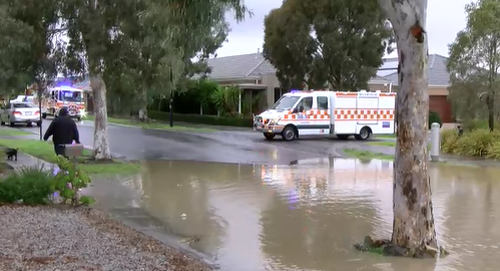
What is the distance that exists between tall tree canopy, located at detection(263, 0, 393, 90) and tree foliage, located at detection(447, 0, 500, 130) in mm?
10947

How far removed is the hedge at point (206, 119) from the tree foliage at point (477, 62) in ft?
55.1

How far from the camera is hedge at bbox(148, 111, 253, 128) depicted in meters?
37.0

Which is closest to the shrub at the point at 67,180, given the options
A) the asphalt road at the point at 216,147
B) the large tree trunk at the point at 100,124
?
the large tree trunk at the point at 100,124

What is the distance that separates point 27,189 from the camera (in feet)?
32.2

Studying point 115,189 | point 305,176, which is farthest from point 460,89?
point 115,189

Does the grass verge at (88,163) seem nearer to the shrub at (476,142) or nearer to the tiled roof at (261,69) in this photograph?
the shrub at (476,142)

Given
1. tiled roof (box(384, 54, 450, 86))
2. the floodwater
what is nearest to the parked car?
the floodwater

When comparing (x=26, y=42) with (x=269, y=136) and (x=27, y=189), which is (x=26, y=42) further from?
(x=269, y=136)

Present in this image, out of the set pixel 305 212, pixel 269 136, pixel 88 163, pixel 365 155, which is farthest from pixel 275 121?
pixel 305 212

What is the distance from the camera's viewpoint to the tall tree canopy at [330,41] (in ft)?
107

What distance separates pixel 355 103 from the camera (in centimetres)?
2827

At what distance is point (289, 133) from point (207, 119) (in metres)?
13.4

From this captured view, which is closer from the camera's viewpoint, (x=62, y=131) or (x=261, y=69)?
(x=62, y=131)

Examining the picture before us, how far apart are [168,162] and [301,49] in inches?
665
